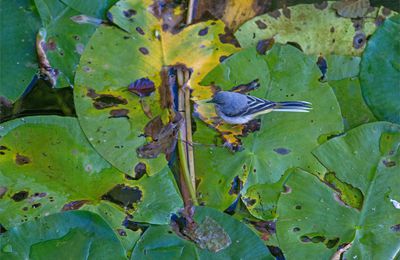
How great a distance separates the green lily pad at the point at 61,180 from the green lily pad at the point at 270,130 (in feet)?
0.85

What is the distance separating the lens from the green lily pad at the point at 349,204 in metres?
3.26

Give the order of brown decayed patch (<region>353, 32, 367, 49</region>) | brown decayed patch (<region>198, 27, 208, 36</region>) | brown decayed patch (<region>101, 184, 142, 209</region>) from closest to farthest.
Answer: brown decayed patch (<region>101, 184, 142, 209</region>) → brown decayed patch (<region>198, 27, 208, 36</region>) → brown decayed patch (<region>353, 32, 367, 49</region>)

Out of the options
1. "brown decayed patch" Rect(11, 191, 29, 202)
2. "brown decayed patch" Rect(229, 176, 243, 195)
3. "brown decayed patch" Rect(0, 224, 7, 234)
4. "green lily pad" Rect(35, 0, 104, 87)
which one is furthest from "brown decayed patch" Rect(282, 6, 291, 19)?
"brown decayed patch" Rect(0, 224, 7, 234)

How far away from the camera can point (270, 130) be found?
137 inches

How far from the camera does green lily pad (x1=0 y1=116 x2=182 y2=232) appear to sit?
3.28 metres

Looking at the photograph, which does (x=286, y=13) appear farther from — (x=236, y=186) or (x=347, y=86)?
(x=236, y=186)

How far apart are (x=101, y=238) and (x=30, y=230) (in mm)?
377

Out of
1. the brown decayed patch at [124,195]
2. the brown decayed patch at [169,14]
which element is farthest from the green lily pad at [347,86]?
the brown decayed patch at [124,195]

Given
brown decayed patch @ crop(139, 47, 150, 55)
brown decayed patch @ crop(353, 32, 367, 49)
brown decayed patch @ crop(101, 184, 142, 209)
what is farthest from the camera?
brown decayed patch @ crop(353, 32, 367, 49)

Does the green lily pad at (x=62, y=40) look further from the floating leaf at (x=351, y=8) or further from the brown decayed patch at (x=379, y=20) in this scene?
the brown decayed patch at (x=379, y=20)

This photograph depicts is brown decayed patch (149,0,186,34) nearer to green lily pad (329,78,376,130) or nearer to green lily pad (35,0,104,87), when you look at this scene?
green lily pad (35,0,104,87)

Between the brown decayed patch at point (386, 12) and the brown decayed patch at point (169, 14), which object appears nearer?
the brown decayed patch at point (169, 14)

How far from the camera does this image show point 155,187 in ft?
11.1

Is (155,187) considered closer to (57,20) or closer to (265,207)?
(265,207)
